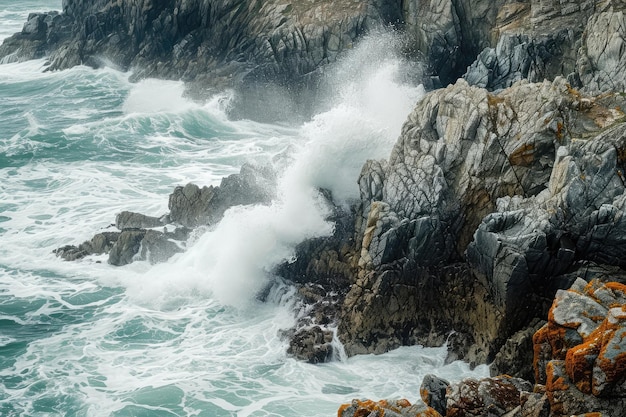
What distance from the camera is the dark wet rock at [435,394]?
16.5 meters

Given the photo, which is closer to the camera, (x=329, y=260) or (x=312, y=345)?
(x=312, y=345)

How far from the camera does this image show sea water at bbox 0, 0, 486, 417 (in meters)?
24.0

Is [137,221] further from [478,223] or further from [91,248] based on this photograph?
[478,223]

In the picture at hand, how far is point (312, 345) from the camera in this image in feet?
83.8

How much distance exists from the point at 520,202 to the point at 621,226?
297cm

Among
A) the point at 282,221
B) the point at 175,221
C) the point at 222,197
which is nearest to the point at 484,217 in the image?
the point at 282,221

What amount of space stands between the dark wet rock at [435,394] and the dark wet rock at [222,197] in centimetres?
1683

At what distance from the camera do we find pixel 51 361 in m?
26.3

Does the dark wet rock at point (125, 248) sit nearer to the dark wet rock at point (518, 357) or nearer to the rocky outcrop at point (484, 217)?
the rocky outcrop at point (484, 217)

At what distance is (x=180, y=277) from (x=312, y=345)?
7.71m

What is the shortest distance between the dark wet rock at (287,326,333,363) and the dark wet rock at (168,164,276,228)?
320 inches

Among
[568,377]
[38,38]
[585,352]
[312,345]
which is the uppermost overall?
[38,38]

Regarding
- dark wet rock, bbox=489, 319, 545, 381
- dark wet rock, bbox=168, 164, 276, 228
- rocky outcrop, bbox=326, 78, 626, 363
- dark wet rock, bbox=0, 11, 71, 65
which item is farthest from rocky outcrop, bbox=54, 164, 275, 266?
dark wet rock, bbox=0, 11, 71, 65

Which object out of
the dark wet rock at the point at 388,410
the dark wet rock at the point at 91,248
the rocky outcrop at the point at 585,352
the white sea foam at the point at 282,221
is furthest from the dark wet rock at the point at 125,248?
the rocky outcrop at the point at 585,352
